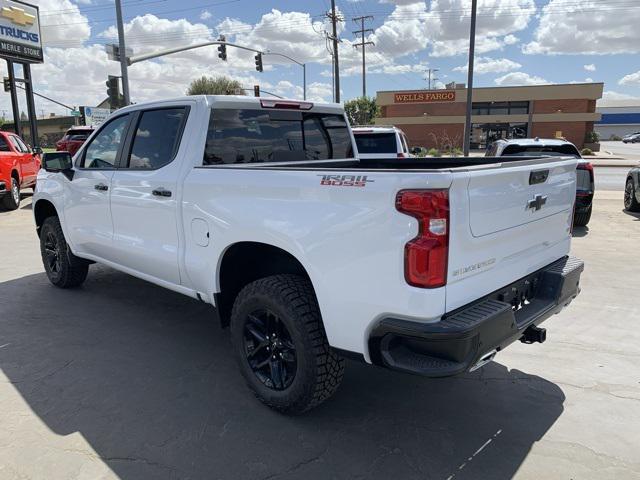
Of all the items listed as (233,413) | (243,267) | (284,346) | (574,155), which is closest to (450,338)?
(284,346)

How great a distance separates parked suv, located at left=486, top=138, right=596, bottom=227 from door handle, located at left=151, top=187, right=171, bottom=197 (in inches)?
265

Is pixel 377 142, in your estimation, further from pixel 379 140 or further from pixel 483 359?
pixel 483 359

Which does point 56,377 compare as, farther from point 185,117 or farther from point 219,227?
point 185,117

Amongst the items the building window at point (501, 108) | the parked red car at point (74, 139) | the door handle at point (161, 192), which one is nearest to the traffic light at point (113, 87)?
the parked red car at point (74, 139)

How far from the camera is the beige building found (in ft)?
158

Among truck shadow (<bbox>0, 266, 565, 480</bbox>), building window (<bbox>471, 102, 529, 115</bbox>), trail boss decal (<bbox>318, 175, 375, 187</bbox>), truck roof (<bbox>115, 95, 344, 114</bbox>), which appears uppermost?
building window (<bbox>471, 102, 529, 115</bbox>)

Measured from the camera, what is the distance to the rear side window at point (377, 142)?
1053 cm

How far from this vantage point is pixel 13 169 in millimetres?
12711

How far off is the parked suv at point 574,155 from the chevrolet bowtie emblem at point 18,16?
22.9 meters

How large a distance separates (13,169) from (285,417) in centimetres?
1208

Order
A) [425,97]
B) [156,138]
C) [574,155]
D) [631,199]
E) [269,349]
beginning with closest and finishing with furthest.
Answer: [269,349]
[156,138]
[574,155]
[631,199]
[425,97]

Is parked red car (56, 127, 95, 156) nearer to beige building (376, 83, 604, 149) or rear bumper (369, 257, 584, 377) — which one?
rear bumper (369, 257, 584, 377)

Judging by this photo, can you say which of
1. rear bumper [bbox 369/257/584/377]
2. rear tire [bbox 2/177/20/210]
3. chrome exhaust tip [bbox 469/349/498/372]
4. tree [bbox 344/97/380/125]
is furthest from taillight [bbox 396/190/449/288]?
tree [bbox 344/97/380/125]

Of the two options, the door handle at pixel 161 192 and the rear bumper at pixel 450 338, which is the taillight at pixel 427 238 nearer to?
the rear bumper at pixel 450 338
